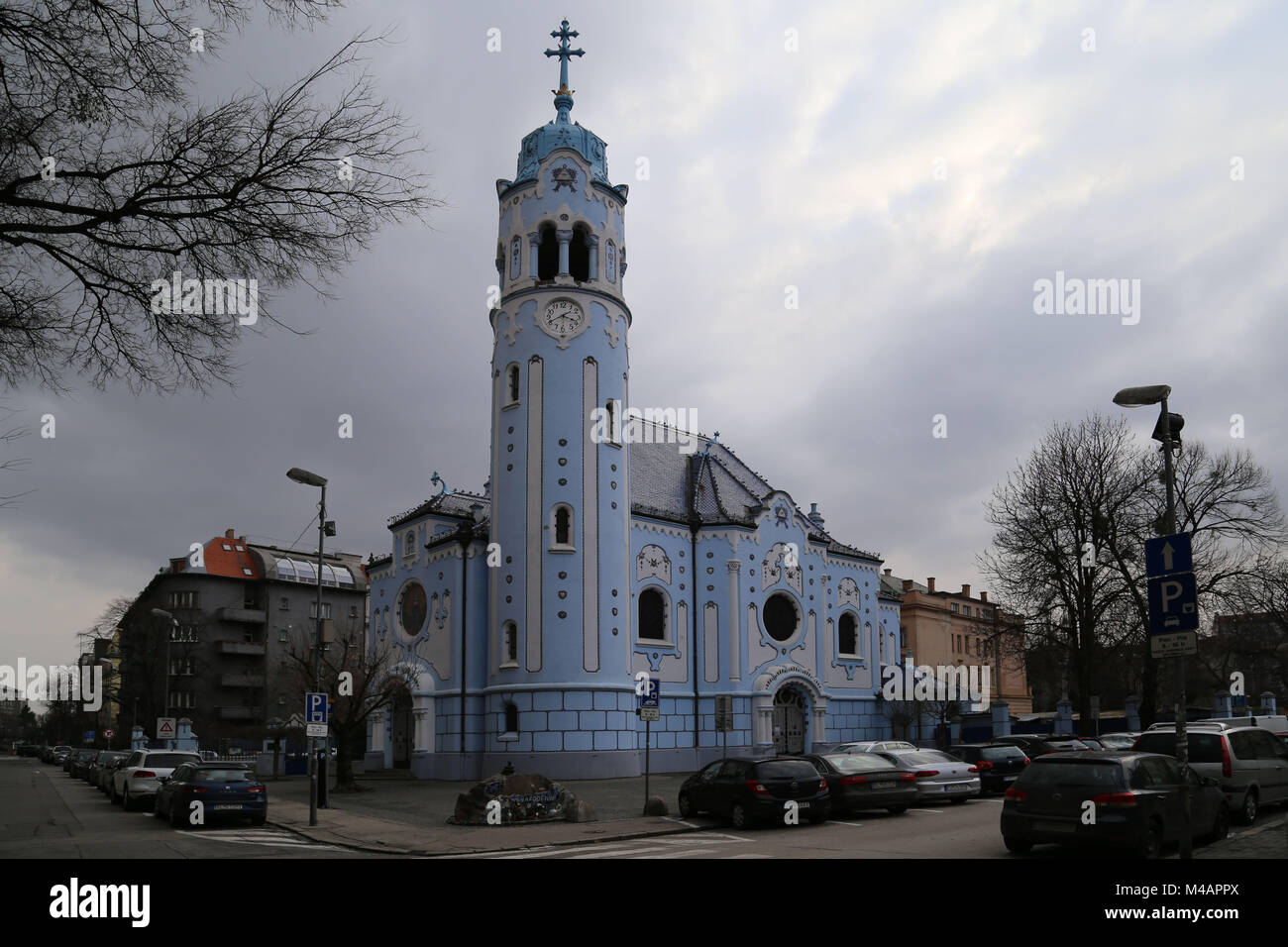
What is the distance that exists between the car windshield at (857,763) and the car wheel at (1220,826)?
7.50 metres

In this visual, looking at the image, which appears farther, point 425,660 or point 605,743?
point 425,660

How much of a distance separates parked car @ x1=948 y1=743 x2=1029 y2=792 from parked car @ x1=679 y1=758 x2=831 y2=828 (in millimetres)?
6838

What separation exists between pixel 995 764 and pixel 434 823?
44.6ft

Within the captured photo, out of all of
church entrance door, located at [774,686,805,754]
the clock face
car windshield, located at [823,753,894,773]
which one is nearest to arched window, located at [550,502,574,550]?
the clock face

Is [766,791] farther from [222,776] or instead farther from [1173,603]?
[222,776]

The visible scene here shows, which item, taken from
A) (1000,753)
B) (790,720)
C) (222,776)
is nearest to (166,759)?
(222,776)

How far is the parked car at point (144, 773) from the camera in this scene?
28.0 meters

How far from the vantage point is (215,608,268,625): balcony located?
8925cm

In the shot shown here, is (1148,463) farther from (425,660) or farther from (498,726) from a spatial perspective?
(425,660)

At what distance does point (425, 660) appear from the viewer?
4147 cm

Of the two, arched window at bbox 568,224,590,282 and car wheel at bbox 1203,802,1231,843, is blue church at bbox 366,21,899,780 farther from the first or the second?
car wheel at bbox 1203,802,1231,843

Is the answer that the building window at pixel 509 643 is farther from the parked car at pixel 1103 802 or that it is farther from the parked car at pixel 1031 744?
the parked car at pixel 1103 802
